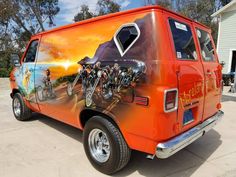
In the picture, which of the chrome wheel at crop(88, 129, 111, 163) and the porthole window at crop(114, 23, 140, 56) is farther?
the chrome wheel at crop(88, 129, 111, 163)

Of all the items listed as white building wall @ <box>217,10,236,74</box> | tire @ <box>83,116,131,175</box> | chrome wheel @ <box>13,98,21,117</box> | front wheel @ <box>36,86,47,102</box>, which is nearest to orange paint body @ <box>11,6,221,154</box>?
tire @ <box>83,116,131,175</box>

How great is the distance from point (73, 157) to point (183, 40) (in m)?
2.58

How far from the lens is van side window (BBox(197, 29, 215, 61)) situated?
3834 mm

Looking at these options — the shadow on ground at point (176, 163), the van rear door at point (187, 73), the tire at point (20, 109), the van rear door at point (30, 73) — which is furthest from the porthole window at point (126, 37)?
the tire at point (20, 109)

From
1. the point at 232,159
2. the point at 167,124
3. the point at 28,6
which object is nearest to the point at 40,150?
the point at 167,124

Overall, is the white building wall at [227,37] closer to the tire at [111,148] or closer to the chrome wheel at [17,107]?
the chrome wheel at [17,107]

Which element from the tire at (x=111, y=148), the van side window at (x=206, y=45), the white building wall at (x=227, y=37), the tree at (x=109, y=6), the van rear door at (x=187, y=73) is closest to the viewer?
the van rear door at (x=187, y=73)

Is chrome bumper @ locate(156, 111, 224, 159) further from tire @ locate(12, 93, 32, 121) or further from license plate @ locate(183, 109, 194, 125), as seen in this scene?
tire @ locate(12, 93, 32, 121)

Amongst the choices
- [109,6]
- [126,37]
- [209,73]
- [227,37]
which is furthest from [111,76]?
[109,6]

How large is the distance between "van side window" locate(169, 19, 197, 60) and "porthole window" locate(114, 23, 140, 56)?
1.56ft

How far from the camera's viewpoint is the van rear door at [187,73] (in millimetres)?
2996

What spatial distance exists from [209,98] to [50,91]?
9.39 ft

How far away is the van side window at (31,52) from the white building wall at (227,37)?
13.5m

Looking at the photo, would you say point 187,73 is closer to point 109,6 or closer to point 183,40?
point 183,40
